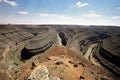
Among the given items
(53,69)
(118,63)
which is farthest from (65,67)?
(118,63)

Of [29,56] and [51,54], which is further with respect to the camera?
[29,56]

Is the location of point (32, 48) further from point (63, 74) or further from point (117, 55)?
point (63, 74)

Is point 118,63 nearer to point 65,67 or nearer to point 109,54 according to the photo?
point 109,54

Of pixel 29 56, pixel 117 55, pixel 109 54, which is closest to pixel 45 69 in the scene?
pixel 29 56

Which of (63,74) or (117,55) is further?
(117,55)

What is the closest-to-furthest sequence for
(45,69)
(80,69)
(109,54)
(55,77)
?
(55,77) → (45,69) → (80,69) → (109,54)

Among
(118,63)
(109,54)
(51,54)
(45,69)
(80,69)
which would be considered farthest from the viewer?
(109,54)

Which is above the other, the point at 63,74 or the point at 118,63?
the point at 63,74

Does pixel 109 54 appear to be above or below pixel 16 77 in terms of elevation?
below

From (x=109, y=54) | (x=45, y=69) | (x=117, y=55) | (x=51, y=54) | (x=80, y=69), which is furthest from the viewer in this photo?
(x=109, y=54)
